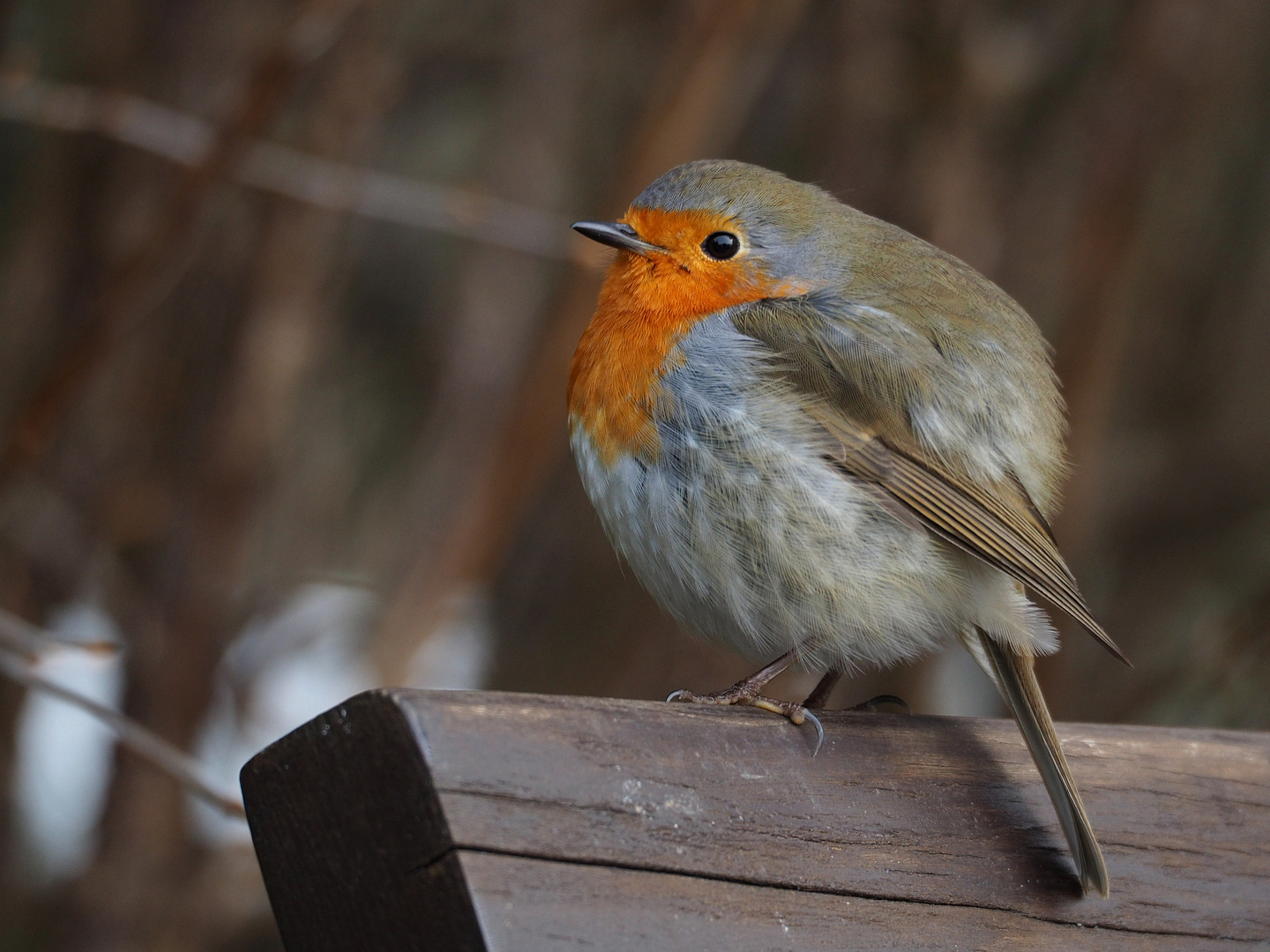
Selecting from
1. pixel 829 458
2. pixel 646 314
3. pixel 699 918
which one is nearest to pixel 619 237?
pixel 646 314

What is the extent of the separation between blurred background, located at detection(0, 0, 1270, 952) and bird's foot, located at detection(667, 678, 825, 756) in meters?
1.10

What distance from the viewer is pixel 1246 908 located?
195cm

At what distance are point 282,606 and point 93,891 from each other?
3.07 feet

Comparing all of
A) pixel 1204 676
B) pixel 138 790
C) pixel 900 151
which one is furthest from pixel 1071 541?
pixel 138 790

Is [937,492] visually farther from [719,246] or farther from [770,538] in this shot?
[719,246]

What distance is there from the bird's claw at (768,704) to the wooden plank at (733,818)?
24mm

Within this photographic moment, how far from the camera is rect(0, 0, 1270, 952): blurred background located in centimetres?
336

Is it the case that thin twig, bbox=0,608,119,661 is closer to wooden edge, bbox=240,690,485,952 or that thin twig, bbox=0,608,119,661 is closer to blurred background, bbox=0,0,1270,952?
blurred background, bbox=0,0,1270,952

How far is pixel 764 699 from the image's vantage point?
1.90m

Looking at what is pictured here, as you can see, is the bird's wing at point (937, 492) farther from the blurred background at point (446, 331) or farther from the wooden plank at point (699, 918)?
the blurred background at point (446, 331)

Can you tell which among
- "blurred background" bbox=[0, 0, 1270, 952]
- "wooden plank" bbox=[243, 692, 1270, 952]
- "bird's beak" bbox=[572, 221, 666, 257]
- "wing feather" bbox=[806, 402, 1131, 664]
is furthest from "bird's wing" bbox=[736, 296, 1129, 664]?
"blurred background" bbox=[0, 0, 1270, 952]

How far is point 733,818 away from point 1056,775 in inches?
20.1

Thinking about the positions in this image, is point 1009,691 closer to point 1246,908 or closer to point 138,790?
point 1246,908

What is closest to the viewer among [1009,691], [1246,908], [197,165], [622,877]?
[622,877]
